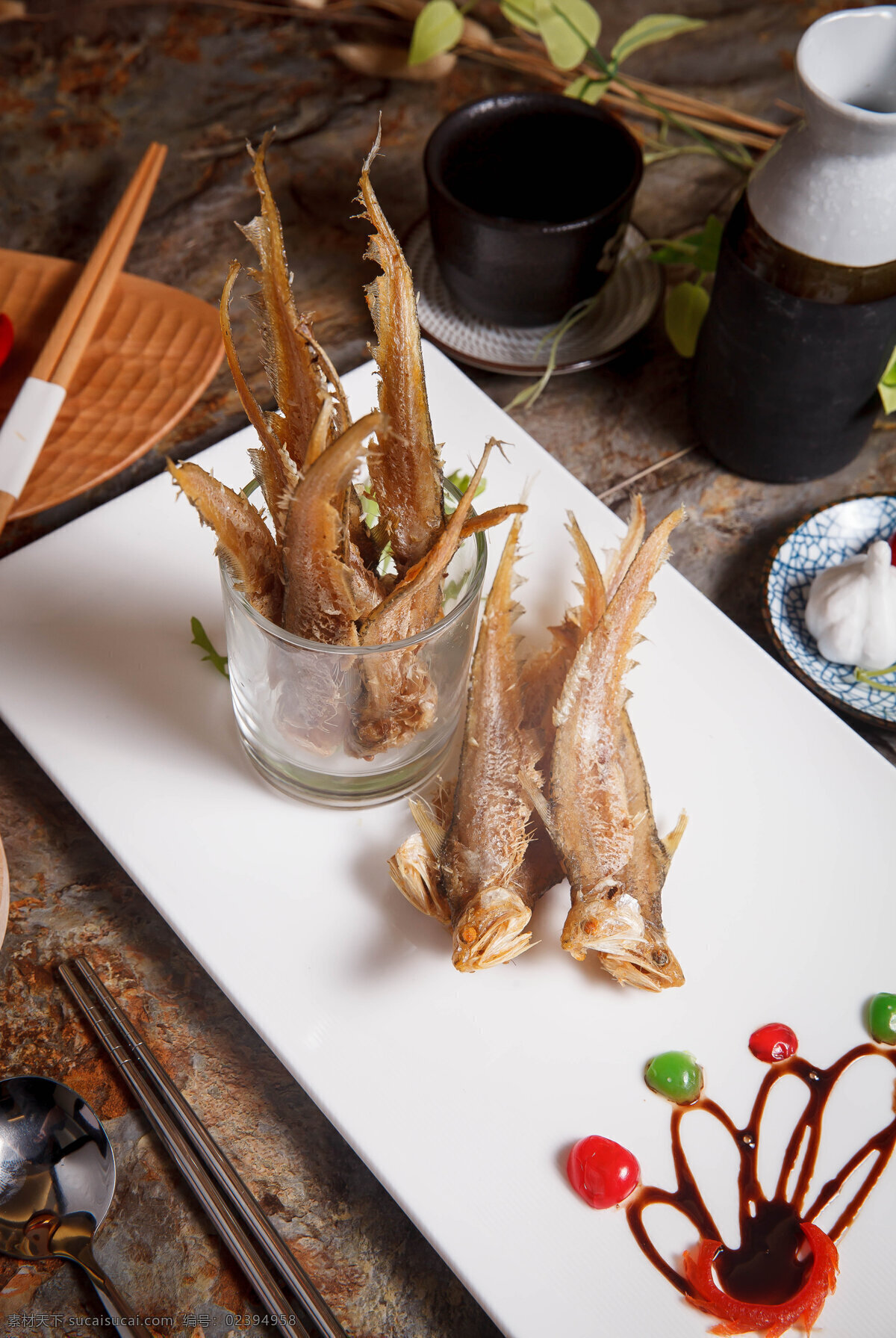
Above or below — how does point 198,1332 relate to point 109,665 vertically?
below

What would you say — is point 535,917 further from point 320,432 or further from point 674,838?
point 320,432

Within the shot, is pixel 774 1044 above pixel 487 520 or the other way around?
the other way around

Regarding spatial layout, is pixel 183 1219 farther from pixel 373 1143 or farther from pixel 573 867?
pixel 573 867

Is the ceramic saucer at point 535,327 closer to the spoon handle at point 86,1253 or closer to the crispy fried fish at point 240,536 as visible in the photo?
the crispy fried fish at point 240,536

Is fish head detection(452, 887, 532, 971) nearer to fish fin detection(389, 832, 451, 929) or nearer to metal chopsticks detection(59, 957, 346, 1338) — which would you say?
fish fin detection(389, 832, 451, 929)

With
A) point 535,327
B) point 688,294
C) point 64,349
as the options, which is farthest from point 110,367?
point 688,294

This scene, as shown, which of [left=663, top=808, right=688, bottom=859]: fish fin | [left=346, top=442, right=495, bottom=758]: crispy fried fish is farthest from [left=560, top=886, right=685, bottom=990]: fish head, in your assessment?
[left=346, top=442, right=495, bottom=758]: crispy fried fish

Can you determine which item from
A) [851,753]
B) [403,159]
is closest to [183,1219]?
[851,753]
